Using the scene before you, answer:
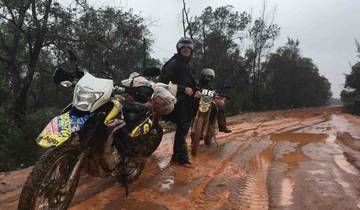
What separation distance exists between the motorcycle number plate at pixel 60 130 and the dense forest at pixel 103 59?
1.00 metres

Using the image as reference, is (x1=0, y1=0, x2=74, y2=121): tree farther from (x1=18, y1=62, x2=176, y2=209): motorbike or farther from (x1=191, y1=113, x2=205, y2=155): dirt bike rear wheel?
(x1=18, y1=62, x2=176, y2=209): motorbike

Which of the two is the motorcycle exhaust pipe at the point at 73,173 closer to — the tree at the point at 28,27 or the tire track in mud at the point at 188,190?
the tire track in mud at the point at 188,190

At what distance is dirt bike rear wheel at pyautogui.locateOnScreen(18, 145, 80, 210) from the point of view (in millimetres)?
3303

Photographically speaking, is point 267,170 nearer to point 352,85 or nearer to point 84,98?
point 84,98

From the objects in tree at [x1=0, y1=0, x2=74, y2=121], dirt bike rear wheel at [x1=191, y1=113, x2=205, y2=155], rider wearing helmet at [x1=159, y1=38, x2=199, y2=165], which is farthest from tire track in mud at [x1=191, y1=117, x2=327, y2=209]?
Answer: tree at [x1=0, y1=0, x2=74, y2=121]

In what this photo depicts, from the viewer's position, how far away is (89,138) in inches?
152

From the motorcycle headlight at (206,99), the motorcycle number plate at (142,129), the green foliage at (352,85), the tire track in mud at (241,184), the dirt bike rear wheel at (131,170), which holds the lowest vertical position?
A: the tire track in mud at (241,184)

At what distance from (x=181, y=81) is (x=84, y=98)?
3.12 m

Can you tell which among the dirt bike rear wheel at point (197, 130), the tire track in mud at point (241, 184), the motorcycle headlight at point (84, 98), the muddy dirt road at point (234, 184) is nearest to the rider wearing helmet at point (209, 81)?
the dirt bike rear wheel at point (197, 130)

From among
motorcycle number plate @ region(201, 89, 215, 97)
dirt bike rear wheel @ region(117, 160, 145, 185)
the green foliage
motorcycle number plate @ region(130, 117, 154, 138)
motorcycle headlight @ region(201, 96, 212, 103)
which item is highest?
the green foliage

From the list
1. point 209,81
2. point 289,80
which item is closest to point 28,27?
point 209,81

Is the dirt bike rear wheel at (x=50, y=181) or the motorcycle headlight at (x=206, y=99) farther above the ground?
the motorcycle headlight at (x=206, y=99)

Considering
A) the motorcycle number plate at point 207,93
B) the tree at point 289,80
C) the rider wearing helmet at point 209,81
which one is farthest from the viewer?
the tree at point 289,80

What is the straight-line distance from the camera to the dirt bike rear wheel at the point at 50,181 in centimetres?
330
